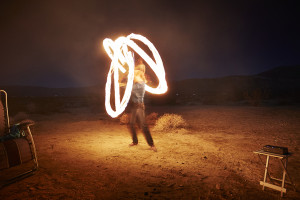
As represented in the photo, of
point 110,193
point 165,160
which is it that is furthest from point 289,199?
point 110,193

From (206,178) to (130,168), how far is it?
5.50 feet

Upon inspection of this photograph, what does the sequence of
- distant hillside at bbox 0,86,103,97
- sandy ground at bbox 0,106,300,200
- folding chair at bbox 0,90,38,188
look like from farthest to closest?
distant hillside at bbox 0,86,103,97, folding chair at bbox 0,90,38,188, sandy ground at bbox 0,106,300,200

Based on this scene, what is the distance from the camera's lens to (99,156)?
5.32 m

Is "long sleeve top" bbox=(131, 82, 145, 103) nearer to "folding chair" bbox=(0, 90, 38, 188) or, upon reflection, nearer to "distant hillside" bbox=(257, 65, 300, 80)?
"folding chair" bbox=(0, 90, 38, 188)

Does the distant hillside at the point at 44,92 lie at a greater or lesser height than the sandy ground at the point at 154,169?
lesser

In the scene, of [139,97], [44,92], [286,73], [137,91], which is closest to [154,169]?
[139,97]

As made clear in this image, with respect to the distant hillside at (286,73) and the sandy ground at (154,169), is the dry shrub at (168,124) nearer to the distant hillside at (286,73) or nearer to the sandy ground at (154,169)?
the sandy ground at (154,169)

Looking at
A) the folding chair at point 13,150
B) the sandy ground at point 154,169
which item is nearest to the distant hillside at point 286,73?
the sandy ground at point 154,169

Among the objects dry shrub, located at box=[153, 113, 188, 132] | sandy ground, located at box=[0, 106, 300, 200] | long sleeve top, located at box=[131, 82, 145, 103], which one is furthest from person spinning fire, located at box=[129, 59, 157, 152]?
dry shrub, located at box=[153, 113, 188, 132]

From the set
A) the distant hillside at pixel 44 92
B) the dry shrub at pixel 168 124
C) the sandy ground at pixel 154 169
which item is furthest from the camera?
the distant hillside at pixel 44 92

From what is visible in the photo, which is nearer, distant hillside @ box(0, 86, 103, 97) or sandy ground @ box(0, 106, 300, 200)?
sandy ground @ box(0, 106, 300, 200)

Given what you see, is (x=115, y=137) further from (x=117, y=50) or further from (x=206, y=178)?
(x=206, y=178)

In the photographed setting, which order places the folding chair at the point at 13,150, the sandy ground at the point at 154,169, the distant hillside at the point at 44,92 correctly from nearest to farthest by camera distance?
the sandy ground at the point at 154,169 < the folding chair at the point at 13,150 < the distant hillside at the point at 44,92

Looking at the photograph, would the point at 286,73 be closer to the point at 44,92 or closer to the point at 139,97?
the point at 139,97
